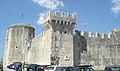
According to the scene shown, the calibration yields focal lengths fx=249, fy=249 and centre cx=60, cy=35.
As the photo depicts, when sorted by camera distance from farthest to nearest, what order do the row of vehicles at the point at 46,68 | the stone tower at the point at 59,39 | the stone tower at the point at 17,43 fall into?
1. the stone tower at the point at 17,43
2. the stone tower at the point at 59,39
3. the row of vehicles at the point at 46,68

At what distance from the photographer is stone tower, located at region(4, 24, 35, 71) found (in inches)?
1460

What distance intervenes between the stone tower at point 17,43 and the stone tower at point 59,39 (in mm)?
10812

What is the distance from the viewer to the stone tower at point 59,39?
25.6m

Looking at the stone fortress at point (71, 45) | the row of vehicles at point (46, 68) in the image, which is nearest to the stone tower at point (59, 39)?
the stone fortress at point (71, 45)

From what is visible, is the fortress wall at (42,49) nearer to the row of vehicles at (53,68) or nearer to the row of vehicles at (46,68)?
the row of vehicles at (46,68)

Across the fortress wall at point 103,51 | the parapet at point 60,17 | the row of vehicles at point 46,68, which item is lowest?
the row of vehicles at point 46,68

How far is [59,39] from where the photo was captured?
85.0 ft

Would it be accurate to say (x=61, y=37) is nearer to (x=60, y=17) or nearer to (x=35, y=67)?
(x=60, y=17)

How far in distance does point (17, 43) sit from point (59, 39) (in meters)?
13.1

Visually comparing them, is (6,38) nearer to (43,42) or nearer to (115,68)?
(43,42)

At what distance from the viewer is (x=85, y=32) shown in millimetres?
27641

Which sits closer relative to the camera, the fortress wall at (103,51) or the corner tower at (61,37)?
the corner tower at (61,37)

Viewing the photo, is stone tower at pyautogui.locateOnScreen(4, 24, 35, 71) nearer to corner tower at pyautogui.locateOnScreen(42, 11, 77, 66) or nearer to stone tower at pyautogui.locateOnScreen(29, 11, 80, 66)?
stone tower at pyautogui.locateOnScreen(29, 11, 80, 66)

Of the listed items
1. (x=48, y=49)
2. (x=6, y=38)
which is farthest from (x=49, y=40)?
(x=6, y=38)
